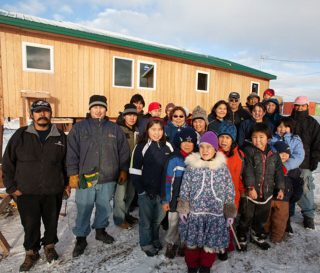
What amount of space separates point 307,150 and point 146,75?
726cm

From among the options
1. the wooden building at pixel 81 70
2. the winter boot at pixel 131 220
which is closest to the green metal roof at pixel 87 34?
the wooden building at pixel 81 70

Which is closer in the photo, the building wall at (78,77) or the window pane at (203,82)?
the building wall at (78,77)

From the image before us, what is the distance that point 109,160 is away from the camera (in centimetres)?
321

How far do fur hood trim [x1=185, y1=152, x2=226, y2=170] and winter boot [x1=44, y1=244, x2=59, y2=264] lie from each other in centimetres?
199

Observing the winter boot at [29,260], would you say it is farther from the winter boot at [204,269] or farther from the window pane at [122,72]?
the window pane at [122,72]

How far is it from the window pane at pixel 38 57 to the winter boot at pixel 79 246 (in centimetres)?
648

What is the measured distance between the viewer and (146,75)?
32.7ft

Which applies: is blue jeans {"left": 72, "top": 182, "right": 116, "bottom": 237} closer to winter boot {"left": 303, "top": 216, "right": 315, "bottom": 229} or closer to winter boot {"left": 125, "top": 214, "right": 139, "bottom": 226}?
winter boot {"left": 125, "top": 214, "right": 139, "bottom": 226}

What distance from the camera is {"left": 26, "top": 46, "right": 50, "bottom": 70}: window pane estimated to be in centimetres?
761

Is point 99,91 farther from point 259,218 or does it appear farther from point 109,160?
point 259,218

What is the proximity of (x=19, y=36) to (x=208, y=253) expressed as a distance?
26.3ft

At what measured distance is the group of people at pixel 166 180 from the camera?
268cm

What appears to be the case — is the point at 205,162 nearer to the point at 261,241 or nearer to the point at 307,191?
the point at 261,241

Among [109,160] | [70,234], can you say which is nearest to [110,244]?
[70,234]
